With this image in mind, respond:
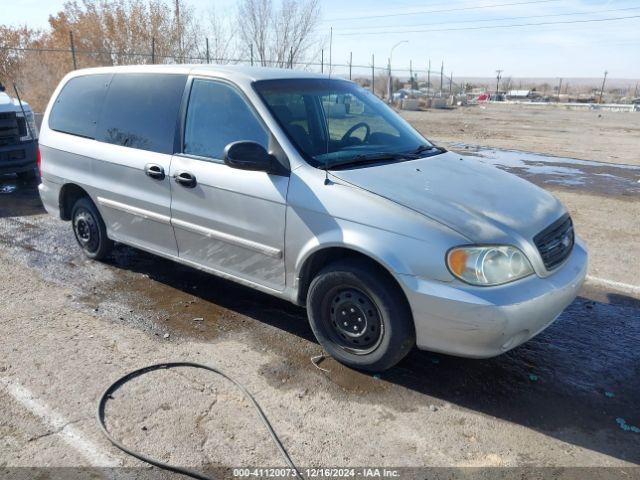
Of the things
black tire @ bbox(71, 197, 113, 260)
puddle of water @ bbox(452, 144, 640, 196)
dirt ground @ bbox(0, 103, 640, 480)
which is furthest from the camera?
puddle of water @ bbox(452, 144, 640, 196)

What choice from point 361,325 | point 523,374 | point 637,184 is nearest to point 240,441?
point 361,325

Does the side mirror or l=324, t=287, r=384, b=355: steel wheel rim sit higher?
the side mirror

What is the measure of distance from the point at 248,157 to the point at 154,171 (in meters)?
1.20

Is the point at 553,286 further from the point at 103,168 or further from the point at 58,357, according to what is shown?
the point at 103,168

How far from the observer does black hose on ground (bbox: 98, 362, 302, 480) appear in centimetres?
274

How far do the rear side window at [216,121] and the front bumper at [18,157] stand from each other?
571cm

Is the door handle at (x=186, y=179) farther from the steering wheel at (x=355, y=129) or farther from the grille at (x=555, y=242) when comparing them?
the grille at (x=555, y=242)

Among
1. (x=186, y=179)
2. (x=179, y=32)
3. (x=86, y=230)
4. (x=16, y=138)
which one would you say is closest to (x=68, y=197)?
(x=86, y=230)

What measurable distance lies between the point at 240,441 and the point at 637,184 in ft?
32.3

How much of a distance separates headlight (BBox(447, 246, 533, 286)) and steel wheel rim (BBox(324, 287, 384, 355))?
603 millimetres

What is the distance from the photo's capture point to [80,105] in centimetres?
538

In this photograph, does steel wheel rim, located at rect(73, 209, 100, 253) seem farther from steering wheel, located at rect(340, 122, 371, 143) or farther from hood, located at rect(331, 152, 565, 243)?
hood, located at rect(331, 152, 565, 243)

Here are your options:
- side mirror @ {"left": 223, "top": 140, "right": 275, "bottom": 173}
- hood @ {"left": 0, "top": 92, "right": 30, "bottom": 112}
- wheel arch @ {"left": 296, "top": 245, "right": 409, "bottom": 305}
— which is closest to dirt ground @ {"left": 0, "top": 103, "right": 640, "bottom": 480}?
wheel arch @ {"left": 296, "top": 245, "right": 409, "bottom": 305}

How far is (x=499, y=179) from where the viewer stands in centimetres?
404
